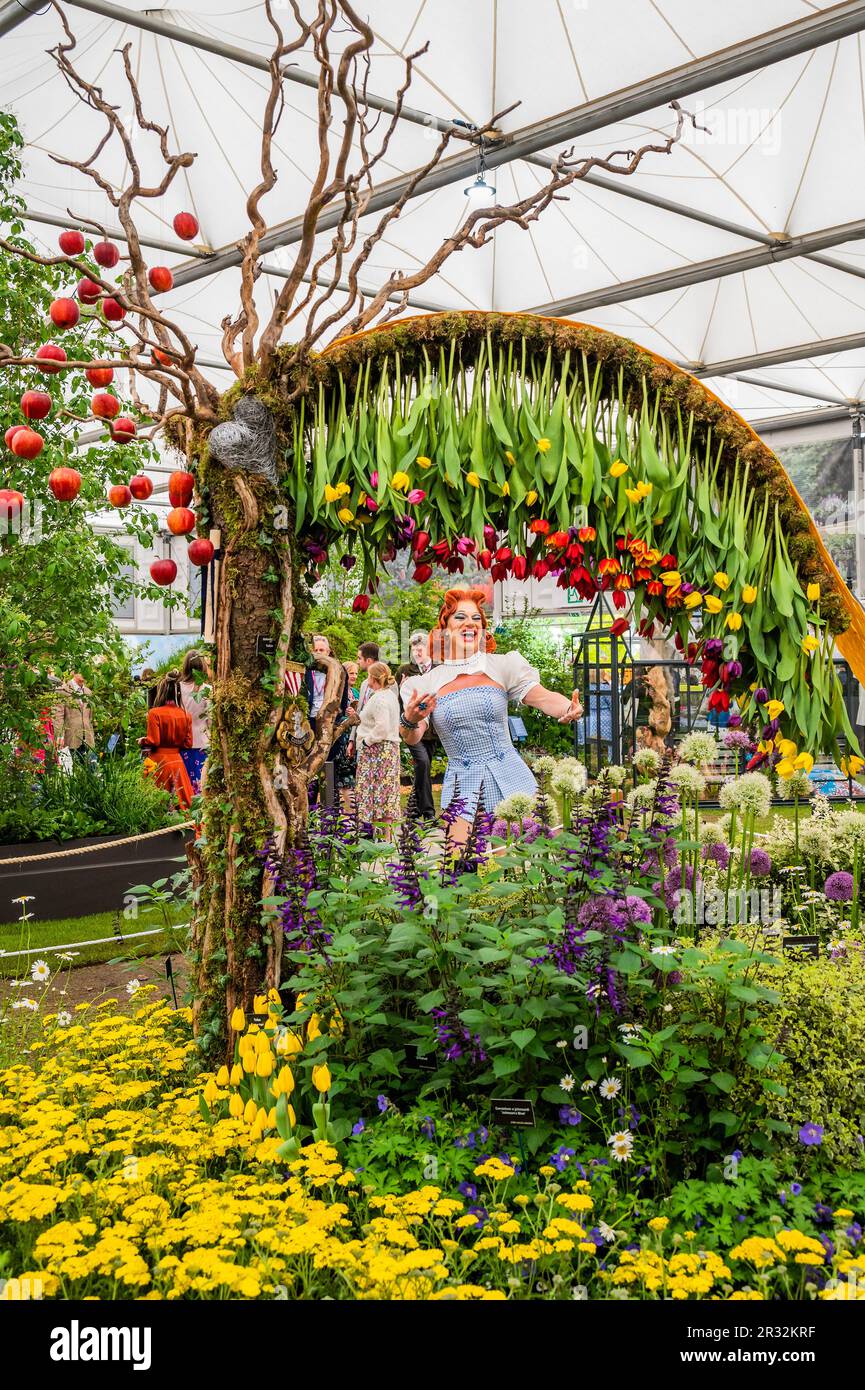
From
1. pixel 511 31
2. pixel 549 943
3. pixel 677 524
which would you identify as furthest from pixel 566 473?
pixel 511 31

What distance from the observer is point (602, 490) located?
10.3ft

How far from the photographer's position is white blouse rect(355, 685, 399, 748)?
318 inches

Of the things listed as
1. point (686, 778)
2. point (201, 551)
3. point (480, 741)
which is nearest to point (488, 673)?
point (480, 741)

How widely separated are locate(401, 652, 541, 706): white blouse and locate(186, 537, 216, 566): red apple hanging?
66.2 inches

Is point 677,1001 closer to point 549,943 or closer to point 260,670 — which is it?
point 549,943

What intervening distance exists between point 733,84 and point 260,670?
279 inches

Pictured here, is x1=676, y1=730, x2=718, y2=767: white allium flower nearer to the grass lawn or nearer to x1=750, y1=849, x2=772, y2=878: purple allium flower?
x1=750, y1=849, x2=772, y2=878: purple allium flower

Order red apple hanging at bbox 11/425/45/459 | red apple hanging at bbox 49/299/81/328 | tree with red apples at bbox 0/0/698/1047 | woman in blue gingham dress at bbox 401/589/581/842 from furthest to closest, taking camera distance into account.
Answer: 1. woman in blue gingham dress at bbox 401/589/581/842
2. tree with red apples at bbox 0/0/698/1047
3. red apple hanging at bbox 49/299/81/328
4. red apple hanging at bbox 11/425/45/459

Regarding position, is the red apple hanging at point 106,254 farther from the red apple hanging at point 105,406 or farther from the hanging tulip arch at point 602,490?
the hanging tulip arch at point 602,490

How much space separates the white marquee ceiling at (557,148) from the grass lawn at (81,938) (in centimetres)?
485

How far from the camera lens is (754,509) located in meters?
3.20

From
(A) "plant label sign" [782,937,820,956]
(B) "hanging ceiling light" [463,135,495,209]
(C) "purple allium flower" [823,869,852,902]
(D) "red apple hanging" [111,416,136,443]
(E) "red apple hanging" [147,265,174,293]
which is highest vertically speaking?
(B) "hanging ceiling light" [463,135,495,209]

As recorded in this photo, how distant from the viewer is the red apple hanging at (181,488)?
3.10 meters

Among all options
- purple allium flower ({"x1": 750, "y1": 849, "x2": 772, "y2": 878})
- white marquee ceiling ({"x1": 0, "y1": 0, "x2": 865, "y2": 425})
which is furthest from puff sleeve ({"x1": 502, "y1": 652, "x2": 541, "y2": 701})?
white marquee ceiling ({"x1": 0, "y1": 0, "x2": 865, "y2": 425})
